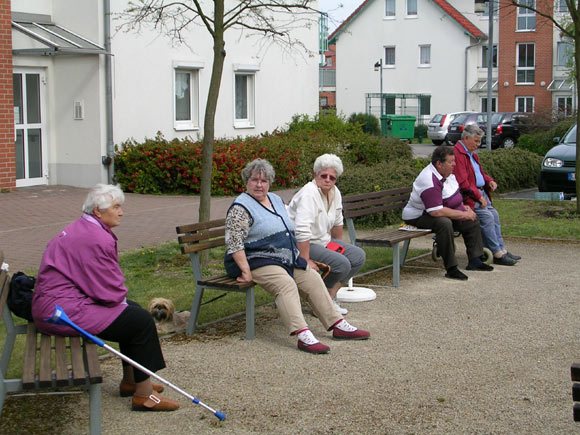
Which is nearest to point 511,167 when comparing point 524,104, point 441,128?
point 441,128

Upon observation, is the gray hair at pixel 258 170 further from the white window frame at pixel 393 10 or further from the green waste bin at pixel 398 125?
the white window frame at pixel 393 10

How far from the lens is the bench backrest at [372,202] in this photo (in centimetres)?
906

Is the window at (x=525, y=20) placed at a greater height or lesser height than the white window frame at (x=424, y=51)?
greater

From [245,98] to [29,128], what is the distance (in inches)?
256

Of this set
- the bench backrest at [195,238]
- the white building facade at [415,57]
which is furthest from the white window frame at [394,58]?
the bench backrest at [195,238]

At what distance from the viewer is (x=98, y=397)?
444 cm

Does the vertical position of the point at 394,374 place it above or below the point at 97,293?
below

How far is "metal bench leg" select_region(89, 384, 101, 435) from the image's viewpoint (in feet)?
14.5

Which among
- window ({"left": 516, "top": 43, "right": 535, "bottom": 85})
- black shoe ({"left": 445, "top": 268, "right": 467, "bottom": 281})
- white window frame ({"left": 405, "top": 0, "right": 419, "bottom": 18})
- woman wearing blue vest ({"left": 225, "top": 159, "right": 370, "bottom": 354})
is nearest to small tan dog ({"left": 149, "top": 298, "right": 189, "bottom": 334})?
woman wearing blue vest ({"left": 225, "top": 159, "right": 370, "bottom": 354})

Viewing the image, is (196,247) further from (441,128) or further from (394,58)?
(394,58)

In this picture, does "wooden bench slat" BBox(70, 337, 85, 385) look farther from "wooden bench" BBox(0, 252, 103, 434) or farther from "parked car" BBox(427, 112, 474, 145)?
"parked car" BBox(427, 112, 474, 145)

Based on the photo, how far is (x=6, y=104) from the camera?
16391mm

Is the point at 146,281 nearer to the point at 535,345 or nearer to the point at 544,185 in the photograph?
the point at 535,345

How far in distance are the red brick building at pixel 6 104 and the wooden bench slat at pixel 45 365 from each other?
12.2 m
